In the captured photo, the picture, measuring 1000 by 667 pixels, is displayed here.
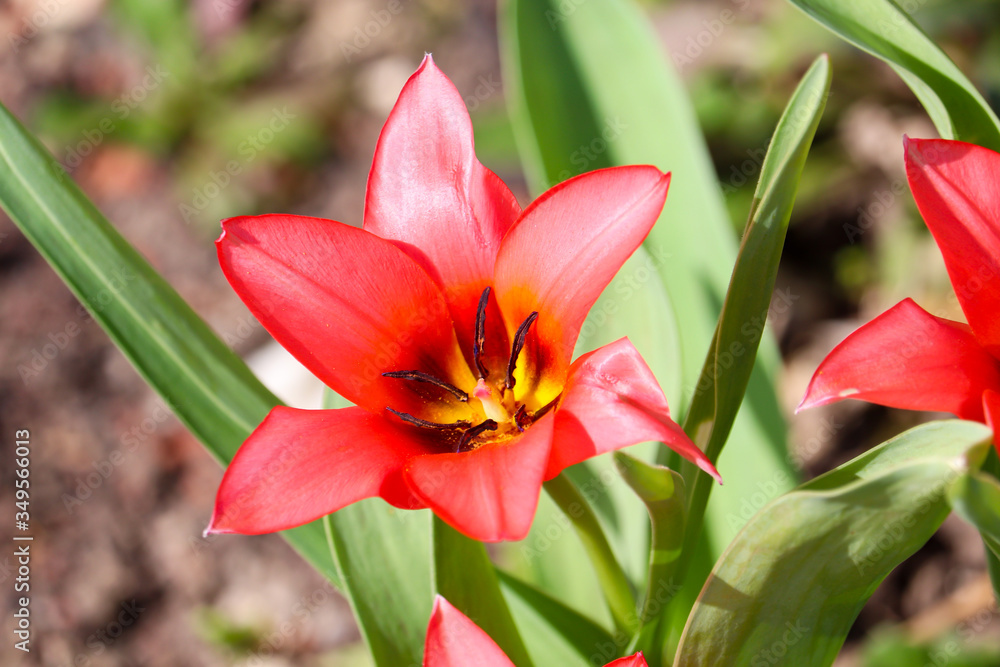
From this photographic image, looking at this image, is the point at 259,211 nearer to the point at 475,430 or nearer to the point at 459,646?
the point at 475,430

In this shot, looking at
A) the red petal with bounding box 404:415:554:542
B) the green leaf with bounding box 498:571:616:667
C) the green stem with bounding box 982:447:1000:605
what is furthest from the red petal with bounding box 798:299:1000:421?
the green leaf with bounding box 498:571:616:667

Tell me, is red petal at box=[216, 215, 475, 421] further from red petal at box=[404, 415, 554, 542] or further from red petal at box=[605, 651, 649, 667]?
red petal at box=[605, 651, 649, 667]

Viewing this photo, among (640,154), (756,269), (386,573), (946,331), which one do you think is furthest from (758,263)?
(640,154)

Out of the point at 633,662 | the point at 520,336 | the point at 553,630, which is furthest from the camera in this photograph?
the point at 553,630

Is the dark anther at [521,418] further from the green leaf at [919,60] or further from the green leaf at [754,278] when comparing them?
the green leaf at [919,60]

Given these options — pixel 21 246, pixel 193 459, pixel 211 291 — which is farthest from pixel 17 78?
pixel 193 459

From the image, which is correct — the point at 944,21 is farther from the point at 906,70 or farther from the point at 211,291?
the point at 211,291

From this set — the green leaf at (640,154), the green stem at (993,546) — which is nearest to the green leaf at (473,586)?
the green leaf at (640,154)
